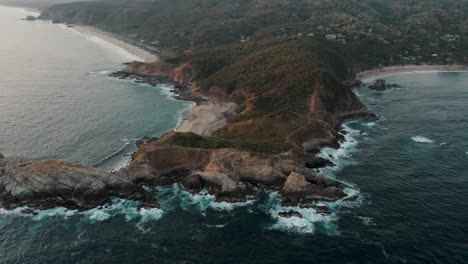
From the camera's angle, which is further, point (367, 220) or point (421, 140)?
point (421, 140)

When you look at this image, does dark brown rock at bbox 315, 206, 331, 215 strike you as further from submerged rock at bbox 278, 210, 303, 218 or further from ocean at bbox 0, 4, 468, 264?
submerged rock at bbox 278, 210, 303, 218

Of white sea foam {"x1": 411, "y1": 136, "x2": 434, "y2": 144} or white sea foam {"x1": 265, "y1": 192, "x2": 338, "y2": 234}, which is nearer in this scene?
white sea foam {"x1": 265, "y1": 192, "x2": 338, "y2": 234}

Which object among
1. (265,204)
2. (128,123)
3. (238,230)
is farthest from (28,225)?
(128,123)

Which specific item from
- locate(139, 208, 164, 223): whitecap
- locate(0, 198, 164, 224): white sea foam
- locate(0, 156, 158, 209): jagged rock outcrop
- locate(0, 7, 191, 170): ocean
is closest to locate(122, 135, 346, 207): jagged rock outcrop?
locate(0, 156, 158, 209): jagged rock outcrop

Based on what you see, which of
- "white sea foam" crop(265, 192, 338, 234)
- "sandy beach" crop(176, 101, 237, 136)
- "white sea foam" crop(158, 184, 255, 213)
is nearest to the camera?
"white sea foam" crop(265, 192, 338, 234)

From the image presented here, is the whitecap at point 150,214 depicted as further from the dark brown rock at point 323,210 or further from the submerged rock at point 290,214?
the dark brown rock at point 323,210

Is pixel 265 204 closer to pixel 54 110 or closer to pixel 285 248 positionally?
pixel 285 248

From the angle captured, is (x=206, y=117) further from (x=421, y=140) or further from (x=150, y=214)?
(x=421, y=140)

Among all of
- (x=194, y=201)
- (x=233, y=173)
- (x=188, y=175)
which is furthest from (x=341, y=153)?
(x=194, y=201)
